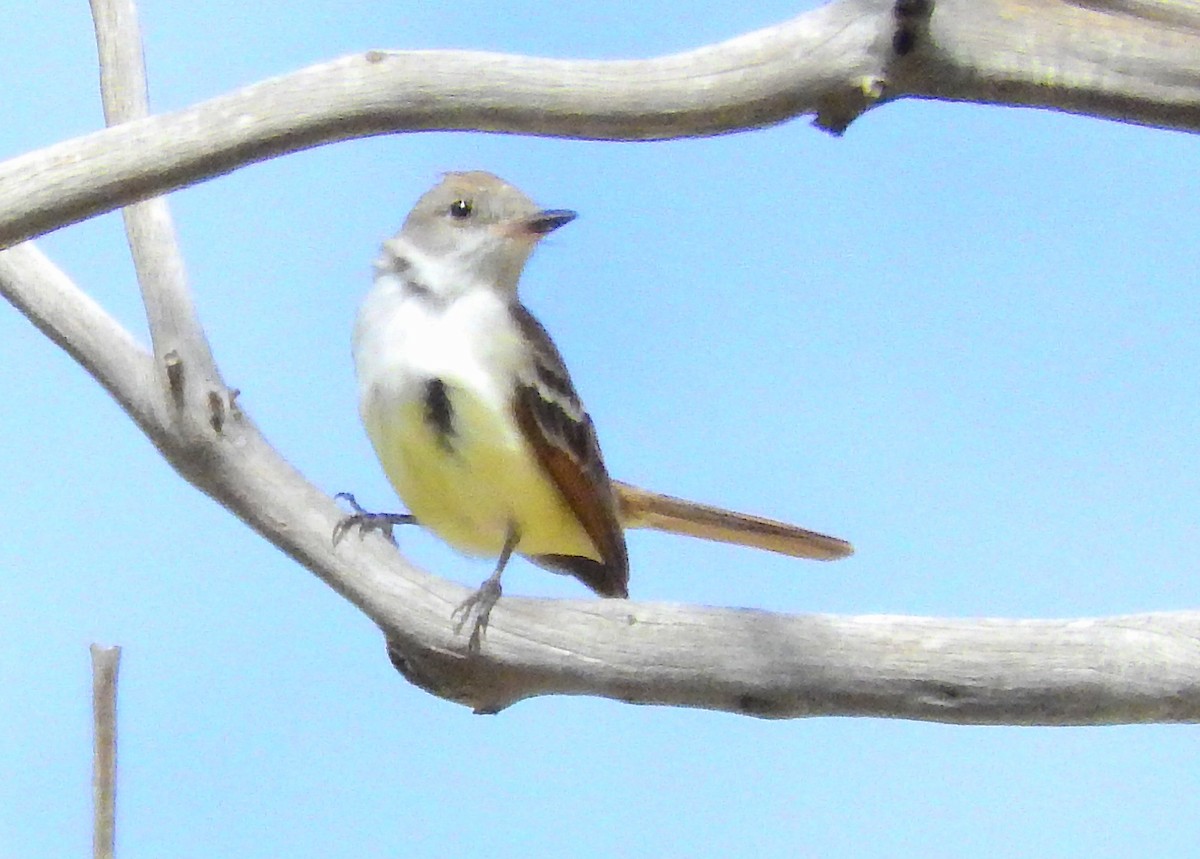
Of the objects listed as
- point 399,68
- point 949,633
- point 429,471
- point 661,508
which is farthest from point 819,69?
point 661,508

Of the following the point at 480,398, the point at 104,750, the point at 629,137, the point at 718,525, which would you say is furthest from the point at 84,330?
the point at 718,525

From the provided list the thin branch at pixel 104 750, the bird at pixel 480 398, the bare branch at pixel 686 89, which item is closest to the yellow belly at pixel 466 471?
the bird at pixel 480 398

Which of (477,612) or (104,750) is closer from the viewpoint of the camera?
A: (104,750)

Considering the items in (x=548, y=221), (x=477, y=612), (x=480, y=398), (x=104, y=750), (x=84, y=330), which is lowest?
(x=104, y=750)

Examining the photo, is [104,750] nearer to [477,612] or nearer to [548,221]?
[477,612]

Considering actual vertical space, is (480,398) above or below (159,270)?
above

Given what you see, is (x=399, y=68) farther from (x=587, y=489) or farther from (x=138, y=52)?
(x=587, y=489)

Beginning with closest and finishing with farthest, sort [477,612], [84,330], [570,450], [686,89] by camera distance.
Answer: [686,89]
[477,612]
[84,330]
[570,450]
